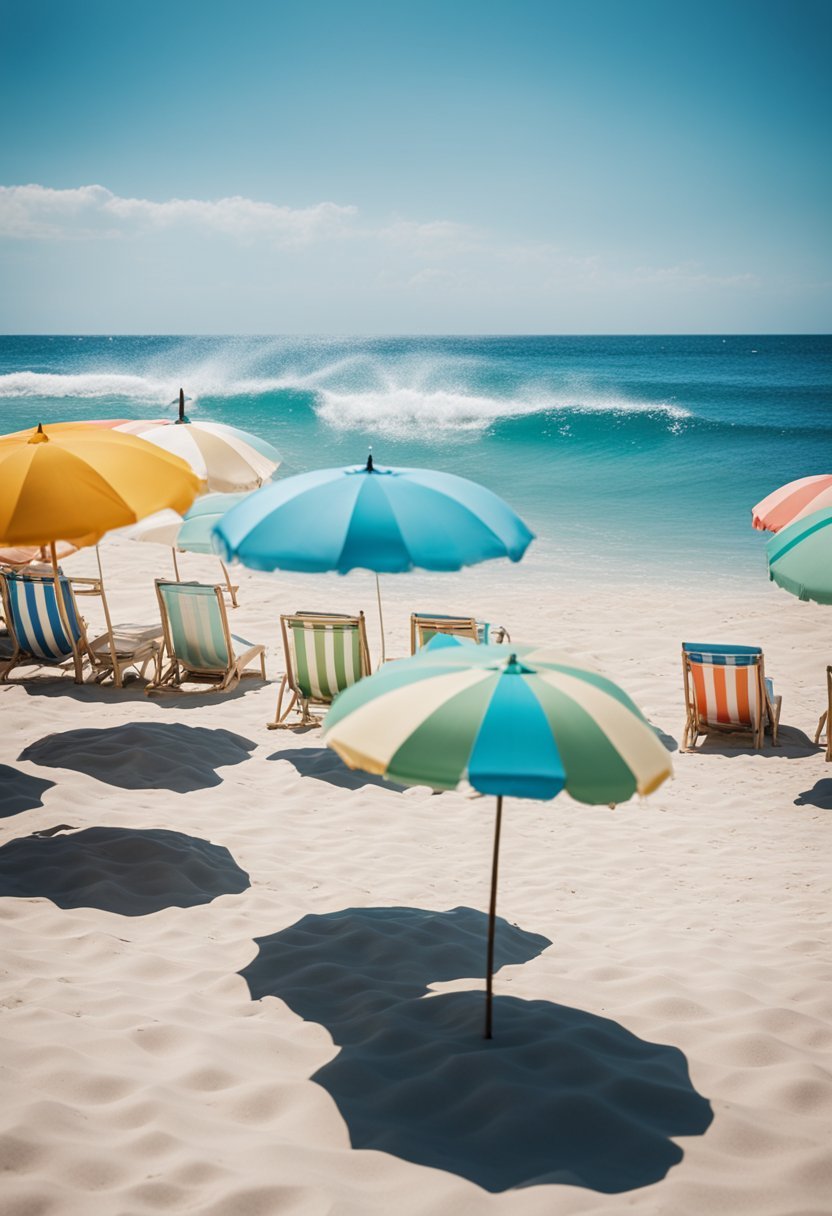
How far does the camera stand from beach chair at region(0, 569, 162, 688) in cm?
813

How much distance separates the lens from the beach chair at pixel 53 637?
8.13 metres

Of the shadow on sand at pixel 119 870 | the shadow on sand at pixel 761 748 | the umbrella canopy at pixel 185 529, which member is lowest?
the shadow on sand at pixel 761 748

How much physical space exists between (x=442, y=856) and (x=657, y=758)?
8.93ft

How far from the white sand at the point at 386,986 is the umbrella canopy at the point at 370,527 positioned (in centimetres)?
164

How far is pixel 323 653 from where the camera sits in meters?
7.16

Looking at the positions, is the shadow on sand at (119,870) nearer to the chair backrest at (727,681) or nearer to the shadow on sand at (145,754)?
the shadow on sand at (145,754)

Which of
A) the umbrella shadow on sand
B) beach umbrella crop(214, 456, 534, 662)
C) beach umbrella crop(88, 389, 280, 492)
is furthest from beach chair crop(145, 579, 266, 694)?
the umbrella shadow on sand

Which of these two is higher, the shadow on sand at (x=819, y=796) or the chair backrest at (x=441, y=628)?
the chair backrest at (x=441, y=628)

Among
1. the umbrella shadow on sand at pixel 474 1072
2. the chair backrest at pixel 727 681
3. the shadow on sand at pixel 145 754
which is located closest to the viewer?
the umbrella shadow on sand at pixel 474 1072

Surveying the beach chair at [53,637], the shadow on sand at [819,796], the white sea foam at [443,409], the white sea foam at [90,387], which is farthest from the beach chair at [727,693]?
the white sea foam at [90,387]

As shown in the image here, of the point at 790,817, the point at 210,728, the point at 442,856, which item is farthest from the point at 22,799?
the point at 790,817

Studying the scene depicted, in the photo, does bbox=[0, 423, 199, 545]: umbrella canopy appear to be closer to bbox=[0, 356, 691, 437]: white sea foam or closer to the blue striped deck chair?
the blue striped deck chair

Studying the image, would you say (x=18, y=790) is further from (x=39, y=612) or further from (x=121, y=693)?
(x=39, y=612)

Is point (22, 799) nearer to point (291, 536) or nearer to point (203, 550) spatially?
point (291, 536)
